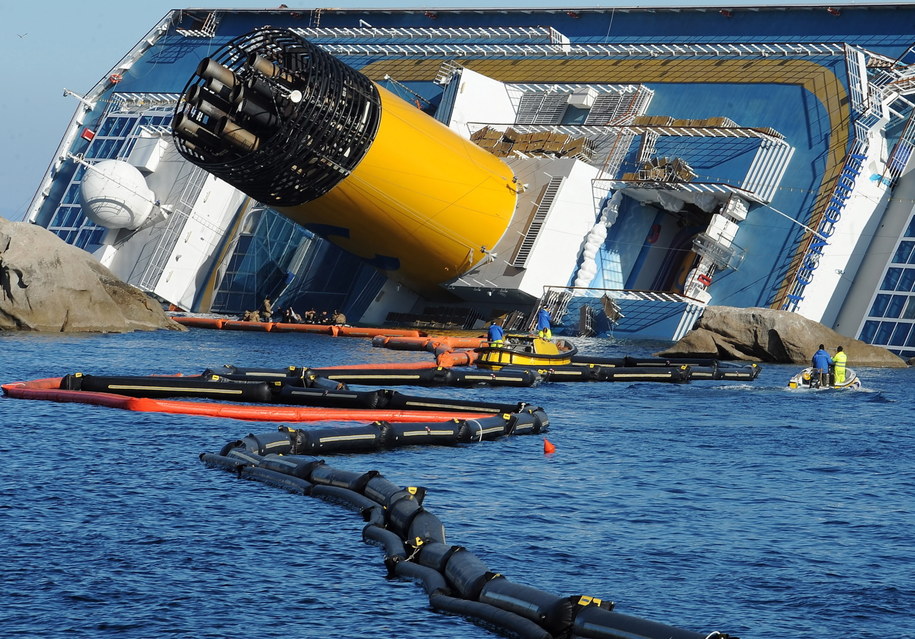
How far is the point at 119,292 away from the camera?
5734 centimetres

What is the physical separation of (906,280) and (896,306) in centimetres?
118

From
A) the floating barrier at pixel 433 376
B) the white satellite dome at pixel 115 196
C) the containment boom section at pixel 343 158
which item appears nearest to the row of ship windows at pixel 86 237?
the white satellite dome at pixel 115 196

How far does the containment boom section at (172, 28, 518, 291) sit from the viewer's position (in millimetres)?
44562

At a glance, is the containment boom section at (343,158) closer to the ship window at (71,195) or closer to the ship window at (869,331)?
the ship window at (869,331)

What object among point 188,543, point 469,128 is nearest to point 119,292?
point 469,128

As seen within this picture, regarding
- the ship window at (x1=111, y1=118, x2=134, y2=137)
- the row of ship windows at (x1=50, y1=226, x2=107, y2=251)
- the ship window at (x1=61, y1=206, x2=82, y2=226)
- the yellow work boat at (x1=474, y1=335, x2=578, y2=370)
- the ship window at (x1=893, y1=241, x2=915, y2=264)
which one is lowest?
the row of ship windows at (x1=50, y1=226, x2=107, y2=251)

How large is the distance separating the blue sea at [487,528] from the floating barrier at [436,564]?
271mm

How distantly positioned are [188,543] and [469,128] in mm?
47780

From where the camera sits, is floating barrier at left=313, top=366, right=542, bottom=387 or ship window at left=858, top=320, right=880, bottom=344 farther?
ship window at left=858, top=320, right=880, bottom=344

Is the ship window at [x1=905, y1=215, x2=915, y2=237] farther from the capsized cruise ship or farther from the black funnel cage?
the black funnel cage

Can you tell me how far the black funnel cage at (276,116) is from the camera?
145 ft

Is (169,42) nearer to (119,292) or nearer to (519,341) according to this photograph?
(119,292)

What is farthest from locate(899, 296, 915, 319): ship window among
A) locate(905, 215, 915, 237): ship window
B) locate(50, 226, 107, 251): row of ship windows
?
locate(50, 226, 107, 251): row of ship windows

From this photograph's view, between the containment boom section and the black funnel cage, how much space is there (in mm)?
44
